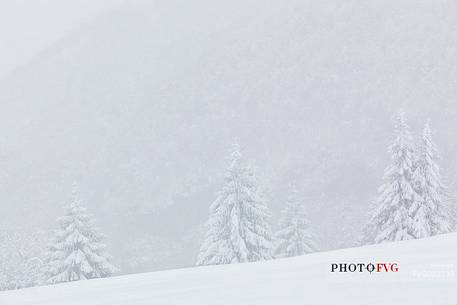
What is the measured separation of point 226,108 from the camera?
5347 centimetres

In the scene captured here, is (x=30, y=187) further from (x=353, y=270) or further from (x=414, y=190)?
(x=353, y=270)

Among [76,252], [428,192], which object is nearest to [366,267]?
[428,192]

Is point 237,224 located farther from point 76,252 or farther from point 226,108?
point 226,108

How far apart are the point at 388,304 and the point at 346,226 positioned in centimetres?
3474

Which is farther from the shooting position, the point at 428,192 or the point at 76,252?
the point at 76,252

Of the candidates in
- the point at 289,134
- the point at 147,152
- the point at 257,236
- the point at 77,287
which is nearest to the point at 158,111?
the point at 147,152

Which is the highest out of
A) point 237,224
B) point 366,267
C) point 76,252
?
point 237,224

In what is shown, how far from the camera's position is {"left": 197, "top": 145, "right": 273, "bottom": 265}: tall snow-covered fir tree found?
899 inches

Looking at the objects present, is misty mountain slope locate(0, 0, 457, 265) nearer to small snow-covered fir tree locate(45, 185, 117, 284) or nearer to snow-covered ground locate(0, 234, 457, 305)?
small snow-covered fir tree locate(45, 185, 117, 284)

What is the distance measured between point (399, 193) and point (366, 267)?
17.4m

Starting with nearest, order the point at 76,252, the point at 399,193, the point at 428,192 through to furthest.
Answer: the point at 428,192, the point at 399,193, the point at 76,252

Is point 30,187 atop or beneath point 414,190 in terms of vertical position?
atop

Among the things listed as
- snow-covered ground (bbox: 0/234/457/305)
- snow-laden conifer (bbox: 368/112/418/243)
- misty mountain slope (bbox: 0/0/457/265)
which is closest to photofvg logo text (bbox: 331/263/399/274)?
snow-covered ground (bbox: 0/234/457/305)

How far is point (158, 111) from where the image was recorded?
5653 centimetres
